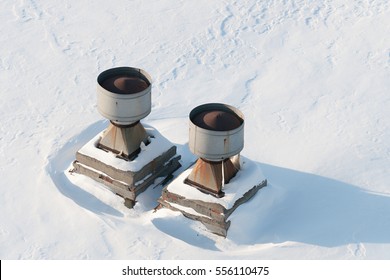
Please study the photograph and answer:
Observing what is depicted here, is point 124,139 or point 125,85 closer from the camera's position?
point 125,85

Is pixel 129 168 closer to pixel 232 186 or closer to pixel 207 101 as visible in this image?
pixel 232 186

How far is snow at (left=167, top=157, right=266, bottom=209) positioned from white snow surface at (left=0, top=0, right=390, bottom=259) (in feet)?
0.96

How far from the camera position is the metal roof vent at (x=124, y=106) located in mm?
11281

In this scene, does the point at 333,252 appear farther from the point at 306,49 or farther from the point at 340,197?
the point at 306,49

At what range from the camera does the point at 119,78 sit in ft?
Answer: 38.6

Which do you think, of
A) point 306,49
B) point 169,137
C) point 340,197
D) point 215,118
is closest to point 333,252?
point 340,197

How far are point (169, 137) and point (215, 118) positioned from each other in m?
2.48

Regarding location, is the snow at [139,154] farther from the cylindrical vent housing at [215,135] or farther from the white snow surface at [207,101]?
the cylindrical vent housing at [215,135]

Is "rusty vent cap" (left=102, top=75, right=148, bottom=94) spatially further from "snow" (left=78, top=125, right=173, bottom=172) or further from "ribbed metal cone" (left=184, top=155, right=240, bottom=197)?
"ribbed metal cone" (left=184, top=155, right=240, bottom=197)

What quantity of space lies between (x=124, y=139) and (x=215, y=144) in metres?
1.76

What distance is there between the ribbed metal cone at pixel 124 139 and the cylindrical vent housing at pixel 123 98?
0.91ft

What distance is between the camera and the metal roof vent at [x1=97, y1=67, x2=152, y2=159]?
1128 centimetres

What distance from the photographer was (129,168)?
11.7m

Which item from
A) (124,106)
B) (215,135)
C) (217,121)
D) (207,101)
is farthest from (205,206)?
(207,101)
